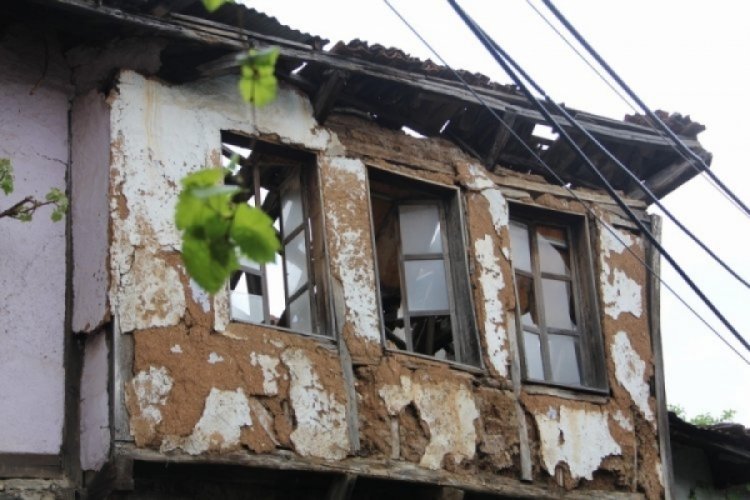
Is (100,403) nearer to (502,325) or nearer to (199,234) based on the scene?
(502,325)

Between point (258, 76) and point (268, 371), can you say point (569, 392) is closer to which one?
point (268, 371)

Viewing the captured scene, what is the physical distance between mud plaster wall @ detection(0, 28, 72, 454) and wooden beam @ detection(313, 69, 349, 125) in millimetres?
1668

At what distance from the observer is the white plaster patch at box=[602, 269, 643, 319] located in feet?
31.9

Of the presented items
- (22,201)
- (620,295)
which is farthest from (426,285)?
(22,201)

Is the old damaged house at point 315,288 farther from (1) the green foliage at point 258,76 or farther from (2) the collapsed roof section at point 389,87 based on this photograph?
(1) the green foliage at point 258,76

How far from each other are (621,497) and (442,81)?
312 centimetres

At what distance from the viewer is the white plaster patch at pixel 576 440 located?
8.81 metres

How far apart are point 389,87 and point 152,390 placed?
292cm

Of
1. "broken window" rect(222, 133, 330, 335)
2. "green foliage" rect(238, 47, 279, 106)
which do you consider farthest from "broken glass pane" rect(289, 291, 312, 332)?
"green foliage" rect(238, 47, 279, 106)

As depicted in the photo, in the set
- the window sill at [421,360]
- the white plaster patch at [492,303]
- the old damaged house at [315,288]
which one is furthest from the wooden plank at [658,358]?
the window sill at [421,360]

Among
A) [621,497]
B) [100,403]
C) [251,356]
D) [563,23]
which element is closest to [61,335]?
[100,403]

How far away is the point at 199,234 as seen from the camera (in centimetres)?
276

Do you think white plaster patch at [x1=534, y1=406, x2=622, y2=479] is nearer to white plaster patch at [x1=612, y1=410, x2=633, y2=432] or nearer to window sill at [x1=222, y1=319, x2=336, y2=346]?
white plaster patch at [x1=612, y1=410, x2=633, y2=432]

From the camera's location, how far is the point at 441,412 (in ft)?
27.4
